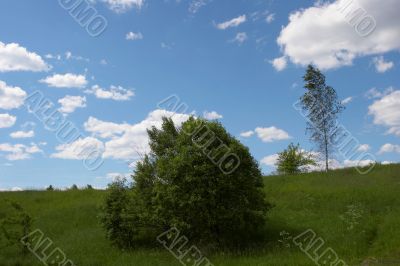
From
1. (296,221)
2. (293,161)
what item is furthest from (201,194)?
(293,161)

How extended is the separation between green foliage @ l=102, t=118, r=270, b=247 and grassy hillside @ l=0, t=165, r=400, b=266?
4.67ft

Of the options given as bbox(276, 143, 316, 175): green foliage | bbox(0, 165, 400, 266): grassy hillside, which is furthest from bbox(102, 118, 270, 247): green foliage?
bbox(276, 143, 316, 175): green foliage

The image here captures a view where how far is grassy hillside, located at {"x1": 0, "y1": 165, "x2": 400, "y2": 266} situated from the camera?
66.8 ft

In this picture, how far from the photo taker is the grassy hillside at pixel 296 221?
2036 centimetres

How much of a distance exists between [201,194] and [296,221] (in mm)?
7773

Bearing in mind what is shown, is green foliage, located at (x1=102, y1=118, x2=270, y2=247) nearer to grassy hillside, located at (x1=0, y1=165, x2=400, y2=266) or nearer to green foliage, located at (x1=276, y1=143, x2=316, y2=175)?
grassy hillside, located at (x1=0, y1=165, x2=400, y2=266)

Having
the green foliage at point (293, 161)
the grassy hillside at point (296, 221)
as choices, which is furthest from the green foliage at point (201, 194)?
the green foliage at point (293, 161)

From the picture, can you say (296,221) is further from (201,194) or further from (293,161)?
(293,161)

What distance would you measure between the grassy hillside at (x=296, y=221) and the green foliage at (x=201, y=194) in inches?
56.1

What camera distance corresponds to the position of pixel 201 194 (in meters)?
21.2

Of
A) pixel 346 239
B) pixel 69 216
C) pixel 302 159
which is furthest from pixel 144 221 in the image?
pixel 302 159

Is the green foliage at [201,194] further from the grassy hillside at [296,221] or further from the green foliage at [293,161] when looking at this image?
the green foliage at [293,161]

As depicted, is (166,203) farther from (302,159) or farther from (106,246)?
(302,159)

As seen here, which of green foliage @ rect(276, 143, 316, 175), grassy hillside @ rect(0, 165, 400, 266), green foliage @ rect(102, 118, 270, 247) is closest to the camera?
grassy hillside @ rect(0, 165, 400, 266)
